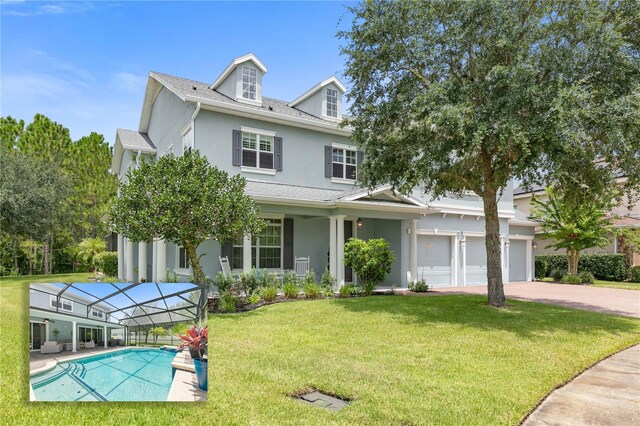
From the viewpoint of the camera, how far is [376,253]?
14.8 meters

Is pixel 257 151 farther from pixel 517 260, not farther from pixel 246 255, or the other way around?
pixel 517 260

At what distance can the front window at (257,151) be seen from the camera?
15655 mm

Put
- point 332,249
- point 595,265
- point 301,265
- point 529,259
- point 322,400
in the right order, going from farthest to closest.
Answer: point 595,265
point 529,259
point 301,265
point 332,249
point 322,400

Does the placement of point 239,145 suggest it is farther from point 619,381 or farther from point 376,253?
point 619,381

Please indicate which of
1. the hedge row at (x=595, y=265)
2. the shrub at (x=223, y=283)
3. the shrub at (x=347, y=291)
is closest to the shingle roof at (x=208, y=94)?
the shrub at (x=223, y=283)

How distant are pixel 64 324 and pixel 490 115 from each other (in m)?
9.07

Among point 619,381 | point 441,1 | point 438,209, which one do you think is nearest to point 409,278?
point 438,209

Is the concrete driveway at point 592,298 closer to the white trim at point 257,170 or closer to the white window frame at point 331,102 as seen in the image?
the white trim at point 257,170

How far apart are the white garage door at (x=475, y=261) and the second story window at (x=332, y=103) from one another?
8.66 meters

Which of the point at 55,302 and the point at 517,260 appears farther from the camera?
the point at 517,260

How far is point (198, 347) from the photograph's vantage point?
12.8 ft

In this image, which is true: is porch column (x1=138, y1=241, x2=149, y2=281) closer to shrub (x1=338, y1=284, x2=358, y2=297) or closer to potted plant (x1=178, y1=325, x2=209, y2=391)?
shrub (x1=338, y1=284, x2=358, y2=297)

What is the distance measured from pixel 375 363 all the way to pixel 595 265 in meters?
24.5

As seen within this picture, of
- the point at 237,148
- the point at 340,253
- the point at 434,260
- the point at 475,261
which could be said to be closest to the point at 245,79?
the point at 237,148
